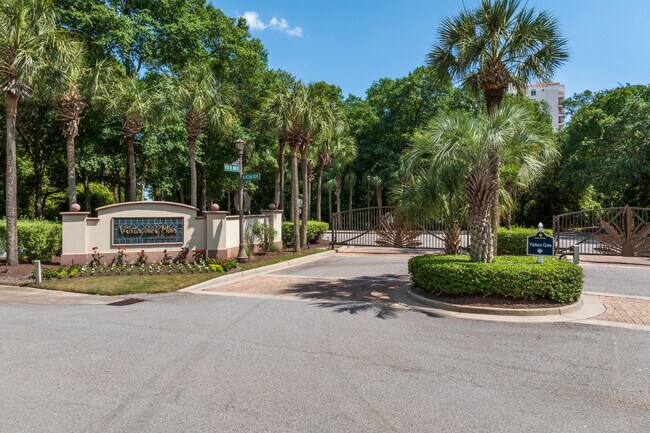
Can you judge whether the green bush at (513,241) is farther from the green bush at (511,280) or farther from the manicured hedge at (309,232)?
the manicured hedge at (309,232)

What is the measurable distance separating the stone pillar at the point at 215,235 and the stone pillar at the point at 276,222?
145 inches

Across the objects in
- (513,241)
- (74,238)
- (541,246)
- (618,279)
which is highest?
(74,238)

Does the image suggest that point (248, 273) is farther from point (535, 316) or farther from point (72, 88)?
point (72, 88)

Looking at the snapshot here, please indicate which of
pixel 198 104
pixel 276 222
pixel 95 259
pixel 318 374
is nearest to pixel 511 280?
pixel 318 374

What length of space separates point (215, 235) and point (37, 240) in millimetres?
6427

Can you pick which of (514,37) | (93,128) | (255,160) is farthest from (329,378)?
(255,160)

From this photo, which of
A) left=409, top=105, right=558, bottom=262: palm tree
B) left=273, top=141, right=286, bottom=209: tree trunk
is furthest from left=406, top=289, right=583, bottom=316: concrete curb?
left=273, top=141, right=286, bottom=209: tree trunk

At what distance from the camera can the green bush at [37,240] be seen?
14641mm

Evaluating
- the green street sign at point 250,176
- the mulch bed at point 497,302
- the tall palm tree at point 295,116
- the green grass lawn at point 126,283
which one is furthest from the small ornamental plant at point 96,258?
the mulch bed at point 497,302

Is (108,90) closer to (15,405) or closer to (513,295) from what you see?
(15,405)

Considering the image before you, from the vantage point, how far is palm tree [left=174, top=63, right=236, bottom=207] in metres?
18.8

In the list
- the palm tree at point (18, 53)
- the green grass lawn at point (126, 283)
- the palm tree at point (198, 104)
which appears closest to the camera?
the green grass lawn at point (126, 283)

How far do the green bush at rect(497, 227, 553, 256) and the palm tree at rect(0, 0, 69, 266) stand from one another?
19273 mm

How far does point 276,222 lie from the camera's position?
19922 mm
